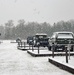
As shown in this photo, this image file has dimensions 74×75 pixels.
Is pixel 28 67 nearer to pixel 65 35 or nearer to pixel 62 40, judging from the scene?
pixel 62 40

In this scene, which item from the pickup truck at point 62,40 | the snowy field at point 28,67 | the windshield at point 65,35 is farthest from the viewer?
the windshield at point 65,35

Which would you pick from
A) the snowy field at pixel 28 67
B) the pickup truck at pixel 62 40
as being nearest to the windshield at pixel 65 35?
the pickup truck at pixel 62 40

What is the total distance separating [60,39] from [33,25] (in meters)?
172

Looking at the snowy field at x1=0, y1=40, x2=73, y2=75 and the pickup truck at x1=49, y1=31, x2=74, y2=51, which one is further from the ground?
the pickup truck at x1=49, y1=31, x2=74, y2=51

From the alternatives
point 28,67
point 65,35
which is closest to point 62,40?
point 65,35

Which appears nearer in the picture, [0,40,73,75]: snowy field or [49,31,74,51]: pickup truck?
[0,40,73,75]: snowy field

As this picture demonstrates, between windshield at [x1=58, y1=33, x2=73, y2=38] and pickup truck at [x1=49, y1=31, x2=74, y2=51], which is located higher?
windshield at [x1=58, y1=33, x2=73, y2=38]

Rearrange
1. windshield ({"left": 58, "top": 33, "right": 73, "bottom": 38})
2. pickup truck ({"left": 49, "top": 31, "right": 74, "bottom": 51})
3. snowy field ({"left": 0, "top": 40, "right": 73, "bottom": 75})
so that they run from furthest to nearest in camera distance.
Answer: windshield ({"left": 58, "top": 33, "right": 73, "bottom": 38}), pickup truck ({"left": 49, "top": 31, "right": 74, "bottom": 51}), snowy field ({"left": 0, "top": 40, "right": 73, "bottom": 75})

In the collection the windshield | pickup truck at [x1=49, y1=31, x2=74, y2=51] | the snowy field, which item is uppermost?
the windshield

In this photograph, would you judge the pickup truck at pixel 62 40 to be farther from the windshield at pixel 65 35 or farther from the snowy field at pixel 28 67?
the snowy field at pixel 28 67

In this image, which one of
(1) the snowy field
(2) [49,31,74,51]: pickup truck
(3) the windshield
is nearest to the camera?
(1) the snowy field

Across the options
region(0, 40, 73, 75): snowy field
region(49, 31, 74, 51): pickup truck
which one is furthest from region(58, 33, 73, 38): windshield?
region(0, 40, 73, 75): snowy field

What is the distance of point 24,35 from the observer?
18725 centimetres

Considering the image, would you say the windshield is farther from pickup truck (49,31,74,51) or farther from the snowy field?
the snowy field
